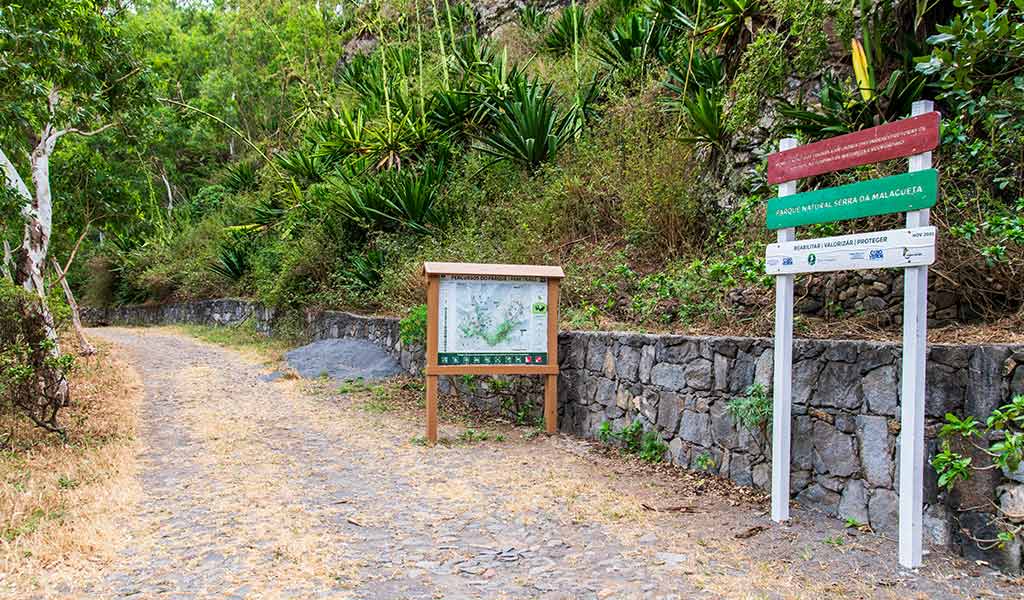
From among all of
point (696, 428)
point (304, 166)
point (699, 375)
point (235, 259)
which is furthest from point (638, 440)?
point (235, 259)

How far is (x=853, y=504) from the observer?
4.13 m

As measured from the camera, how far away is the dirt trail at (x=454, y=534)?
3.48 metres

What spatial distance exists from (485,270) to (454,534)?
295 centimetres

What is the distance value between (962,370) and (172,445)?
6.24 meters

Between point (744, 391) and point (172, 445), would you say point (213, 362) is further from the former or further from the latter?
point (744, 391)

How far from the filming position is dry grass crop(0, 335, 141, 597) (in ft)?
12.1

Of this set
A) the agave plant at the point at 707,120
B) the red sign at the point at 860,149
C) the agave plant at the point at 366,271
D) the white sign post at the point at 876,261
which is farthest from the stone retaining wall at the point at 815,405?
the agave plant at the point at 366,271

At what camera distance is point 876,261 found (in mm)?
3818

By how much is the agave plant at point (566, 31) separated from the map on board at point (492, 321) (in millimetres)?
8139

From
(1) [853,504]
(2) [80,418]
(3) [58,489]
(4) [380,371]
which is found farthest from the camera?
(4) [380,371]

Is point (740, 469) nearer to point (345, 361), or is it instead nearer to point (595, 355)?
point (595, 355)

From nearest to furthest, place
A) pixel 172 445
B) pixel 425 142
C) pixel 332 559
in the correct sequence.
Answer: pixel 332 559 → pixel 172 445 → pixel 425 142

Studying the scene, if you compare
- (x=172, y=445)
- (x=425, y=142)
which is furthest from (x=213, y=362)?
(x=172, y=445)

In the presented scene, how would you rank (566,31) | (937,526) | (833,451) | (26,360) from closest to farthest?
(937,526) → (833,451) → (26,360) → (566,31)
